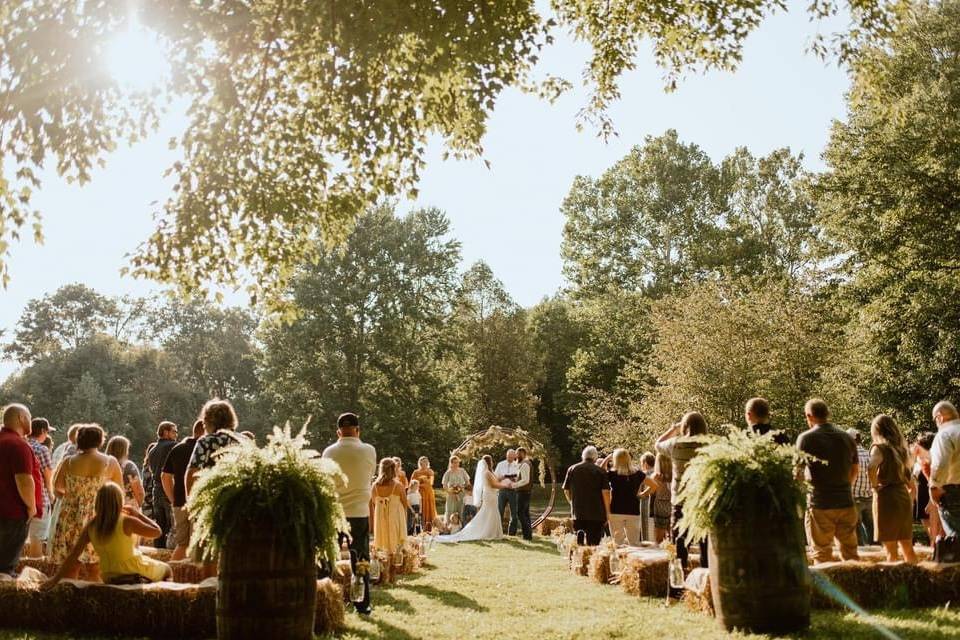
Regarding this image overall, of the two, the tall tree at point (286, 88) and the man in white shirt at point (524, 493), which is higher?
the tall tree at point (286, 88)

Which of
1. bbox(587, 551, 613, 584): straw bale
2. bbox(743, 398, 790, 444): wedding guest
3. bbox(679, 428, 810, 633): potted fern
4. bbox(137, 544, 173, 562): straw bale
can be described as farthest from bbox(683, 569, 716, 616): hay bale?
bbox(137, 544, 173, 562): straw bale

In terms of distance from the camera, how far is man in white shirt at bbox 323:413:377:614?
9.15m

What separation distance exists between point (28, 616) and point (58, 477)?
1.83m

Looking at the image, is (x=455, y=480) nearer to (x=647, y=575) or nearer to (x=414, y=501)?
(x=414, y=501)

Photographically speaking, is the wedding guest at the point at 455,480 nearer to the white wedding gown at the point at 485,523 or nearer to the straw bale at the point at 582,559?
the white wedding gown at the point at 485,523

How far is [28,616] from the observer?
7145 millimetres

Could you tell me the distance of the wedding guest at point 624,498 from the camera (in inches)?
543

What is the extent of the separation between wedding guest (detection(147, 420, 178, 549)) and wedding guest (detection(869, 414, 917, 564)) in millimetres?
8930

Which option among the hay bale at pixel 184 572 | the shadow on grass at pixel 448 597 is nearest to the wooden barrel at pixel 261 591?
the hay bale at pixel 184 572

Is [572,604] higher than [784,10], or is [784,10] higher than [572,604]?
[784,10]

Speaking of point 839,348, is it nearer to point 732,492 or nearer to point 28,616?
point 732,492

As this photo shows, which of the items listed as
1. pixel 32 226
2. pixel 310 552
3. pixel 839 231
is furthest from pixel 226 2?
pixel 839 231

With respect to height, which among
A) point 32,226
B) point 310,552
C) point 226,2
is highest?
point 226,2

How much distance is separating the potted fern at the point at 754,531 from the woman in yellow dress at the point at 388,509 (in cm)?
651
